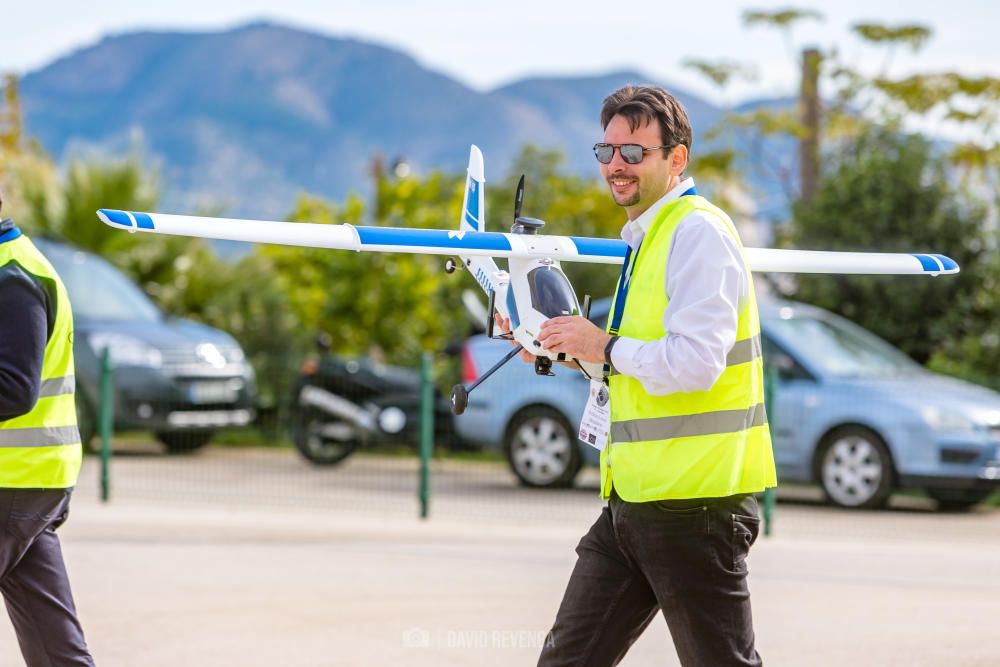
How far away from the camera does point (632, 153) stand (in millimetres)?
3963

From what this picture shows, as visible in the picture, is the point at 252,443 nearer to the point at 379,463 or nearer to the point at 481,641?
the point at 379,463

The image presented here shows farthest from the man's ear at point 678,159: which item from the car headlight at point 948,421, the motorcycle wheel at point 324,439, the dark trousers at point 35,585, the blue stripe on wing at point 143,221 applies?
the motorcycle wheel at point 324,439

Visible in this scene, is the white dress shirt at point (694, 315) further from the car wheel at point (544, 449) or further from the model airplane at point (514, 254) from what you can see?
the car wheel at point (544, 449)

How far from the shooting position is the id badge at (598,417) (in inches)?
164

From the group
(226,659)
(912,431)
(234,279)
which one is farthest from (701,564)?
(234,279)

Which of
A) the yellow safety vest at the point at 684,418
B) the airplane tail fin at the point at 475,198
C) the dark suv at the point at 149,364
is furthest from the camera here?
the dark suv at the point at 149,364

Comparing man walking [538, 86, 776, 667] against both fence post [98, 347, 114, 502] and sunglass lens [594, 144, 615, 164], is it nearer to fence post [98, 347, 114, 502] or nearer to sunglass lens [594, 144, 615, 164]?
sunglass lens [594, 144, 615, 164]

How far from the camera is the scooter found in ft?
47.3

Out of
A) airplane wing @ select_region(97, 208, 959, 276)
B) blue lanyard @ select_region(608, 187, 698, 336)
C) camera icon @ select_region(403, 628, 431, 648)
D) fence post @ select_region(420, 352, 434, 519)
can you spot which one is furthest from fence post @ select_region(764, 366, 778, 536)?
blue lanyard @ select_region(608, 187, 698, 336)

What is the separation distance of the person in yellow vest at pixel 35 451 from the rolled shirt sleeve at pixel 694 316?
5.78 ft

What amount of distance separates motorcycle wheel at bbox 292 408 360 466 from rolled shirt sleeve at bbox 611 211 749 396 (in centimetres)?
1080

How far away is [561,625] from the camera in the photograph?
4.11 metres

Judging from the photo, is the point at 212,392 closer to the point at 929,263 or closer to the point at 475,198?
the point at 475,198

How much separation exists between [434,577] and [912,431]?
184 inches
